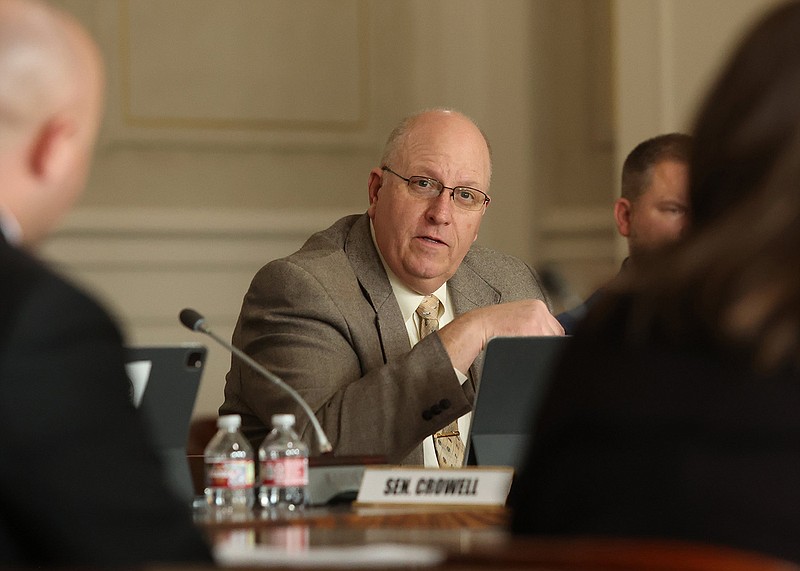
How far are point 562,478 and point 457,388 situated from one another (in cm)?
171

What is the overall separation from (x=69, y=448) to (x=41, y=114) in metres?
0.41

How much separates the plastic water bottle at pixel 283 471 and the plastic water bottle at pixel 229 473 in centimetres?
3

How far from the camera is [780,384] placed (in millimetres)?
1021

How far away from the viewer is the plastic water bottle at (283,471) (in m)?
2.13

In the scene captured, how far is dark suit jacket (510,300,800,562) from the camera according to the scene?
39.3 inches

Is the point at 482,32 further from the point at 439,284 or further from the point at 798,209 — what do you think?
the point at 798,209

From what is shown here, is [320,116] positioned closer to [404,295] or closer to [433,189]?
[433,189]

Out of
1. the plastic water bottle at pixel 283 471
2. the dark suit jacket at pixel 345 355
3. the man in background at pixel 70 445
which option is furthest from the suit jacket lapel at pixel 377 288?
the man in background at pixel 70 445

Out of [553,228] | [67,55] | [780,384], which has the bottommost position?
[553,228]

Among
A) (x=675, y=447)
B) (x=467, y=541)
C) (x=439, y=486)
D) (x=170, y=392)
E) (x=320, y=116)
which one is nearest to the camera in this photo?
(x=675, y=447)

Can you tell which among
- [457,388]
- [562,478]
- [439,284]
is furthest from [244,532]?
[439,284]

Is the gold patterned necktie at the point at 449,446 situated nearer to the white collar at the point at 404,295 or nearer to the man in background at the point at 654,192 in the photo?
the white collar at the point at 404,295

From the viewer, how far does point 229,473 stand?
84.2 inches

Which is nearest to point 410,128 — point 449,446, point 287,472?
point 449,446
